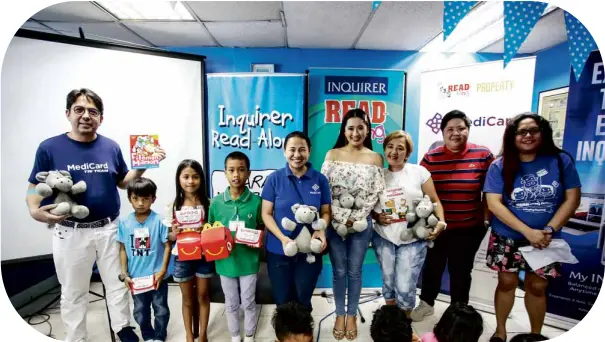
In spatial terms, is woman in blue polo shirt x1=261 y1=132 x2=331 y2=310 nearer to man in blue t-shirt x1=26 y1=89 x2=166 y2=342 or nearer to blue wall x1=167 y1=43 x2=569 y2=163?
blue wall x1=167 y1=43 x2=569 y2=163

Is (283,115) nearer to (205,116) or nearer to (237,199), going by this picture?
(205,116)

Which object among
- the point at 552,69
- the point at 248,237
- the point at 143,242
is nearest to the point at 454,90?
the point at 552,69

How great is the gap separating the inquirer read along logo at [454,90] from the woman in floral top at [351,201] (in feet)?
2.19

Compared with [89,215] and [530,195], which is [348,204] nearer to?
[530,195]

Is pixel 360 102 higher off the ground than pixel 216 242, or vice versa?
pixel 360 102

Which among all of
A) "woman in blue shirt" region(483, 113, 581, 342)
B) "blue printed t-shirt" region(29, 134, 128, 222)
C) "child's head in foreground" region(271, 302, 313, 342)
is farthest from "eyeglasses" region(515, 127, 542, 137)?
"blue printed t-shirt" region(29, 134, 128, 222)

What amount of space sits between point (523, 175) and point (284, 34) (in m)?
1.71

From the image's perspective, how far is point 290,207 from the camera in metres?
1.60

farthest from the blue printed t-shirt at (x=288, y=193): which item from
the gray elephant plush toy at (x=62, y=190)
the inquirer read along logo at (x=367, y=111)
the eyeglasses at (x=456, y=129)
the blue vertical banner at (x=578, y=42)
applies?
the blue vertical banner at (x=578, y=42)

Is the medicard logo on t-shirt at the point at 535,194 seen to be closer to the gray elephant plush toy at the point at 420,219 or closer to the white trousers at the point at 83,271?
the gray elephant plush toy at the point at 420,219

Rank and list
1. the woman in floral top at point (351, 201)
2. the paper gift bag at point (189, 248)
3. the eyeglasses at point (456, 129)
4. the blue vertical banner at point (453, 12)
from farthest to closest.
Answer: the eyeglasses at point (456, 129)
the woman in floral top at point (351, 201)
the paper gift bag at point (189, 248)
the blue vertical banner at point (453, 12)

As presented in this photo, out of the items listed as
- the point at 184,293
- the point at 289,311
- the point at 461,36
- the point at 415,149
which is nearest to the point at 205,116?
the point at 184,293

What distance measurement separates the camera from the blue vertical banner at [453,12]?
1480mm

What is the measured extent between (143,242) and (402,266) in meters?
1.59
